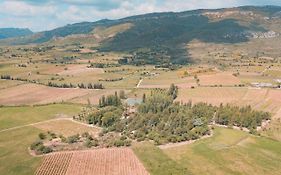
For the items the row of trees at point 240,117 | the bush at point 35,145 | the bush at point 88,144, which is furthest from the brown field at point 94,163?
the row of trees at point 240,117

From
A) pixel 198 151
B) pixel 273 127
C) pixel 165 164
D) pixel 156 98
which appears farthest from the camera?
pixel 156 98

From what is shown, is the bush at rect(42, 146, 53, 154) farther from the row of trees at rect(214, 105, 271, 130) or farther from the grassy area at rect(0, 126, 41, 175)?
the row of trees at rect(214, 105, 271, 130)

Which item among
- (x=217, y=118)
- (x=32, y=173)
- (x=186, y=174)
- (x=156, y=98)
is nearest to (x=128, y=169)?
(x=186, y=174)

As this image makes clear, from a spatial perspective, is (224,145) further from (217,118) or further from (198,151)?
(217,118)

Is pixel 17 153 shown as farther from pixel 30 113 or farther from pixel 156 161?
pixel 30 113

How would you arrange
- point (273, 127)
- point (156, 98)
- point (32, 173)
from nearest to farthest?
point (32, 173)
point (273, 127)
point (156, 98)

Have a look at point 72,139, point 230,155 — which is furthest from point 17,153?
point 230,155
